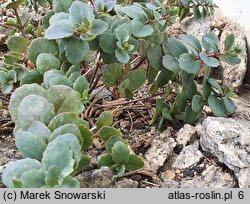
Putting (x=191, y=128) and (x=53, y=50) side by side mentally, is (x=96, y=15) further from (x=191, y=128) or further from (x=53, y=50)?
(x=191, y=128)

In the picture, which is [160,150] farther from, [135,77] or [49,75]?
[49,75]

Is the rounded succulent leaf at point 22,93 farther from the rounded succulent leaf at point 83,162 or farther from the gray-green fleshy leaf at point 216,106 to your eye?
the gray-green fleshy leaf at point 216,106

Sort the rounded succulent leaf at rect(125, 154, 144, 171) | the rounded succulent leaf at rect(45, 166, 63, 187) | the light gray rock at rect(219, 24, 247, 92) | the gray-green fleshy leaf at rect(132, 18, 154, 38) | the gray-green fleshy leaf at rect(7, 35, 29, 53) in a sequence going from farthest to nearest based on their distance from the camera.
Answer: the light gray rock at rect(219, 24, 247, 92)
the gray-green fleshy leaf at rect(7, 35, 29, 53)
the gray-green fleshy leaf at rect(132, 18, 154, 38)
the rounded succulent leaf at rect(125, 154, 144, 171)
the rounded succulent leaf at rect(45, 166, 63, 187)

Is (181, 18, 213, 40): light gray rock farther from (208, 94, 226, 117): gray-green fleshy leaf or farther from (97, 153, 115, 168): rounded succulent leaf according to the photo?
(97, 153, 115, 168): rounded succulent leaf

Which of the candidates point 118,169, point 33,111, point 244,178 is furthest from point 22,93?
point 244,178

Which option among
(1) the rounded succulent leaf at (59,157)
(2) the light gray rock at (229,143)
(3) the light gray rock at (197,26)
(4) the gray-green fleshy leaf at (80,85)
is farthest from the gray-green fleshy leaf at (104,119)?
(3) the light gray rock at (197,26)

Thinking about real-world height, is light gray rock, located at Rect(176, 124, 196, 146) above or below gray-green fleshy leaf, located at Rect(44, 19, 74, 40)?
below

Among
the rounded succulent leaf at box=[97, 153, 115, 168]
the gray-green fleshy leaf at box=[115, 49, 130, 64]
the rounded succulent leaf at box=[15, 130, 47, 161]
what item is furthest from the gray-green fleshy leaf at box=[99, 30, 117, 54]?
the rounded succulent leaf at box=[15, 130, 47, 161]

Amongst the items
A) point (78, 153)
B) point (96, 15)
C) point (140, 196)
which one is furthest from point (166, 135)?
point (78, 153)
